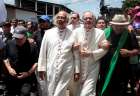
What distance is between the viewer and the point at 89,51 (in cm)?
838

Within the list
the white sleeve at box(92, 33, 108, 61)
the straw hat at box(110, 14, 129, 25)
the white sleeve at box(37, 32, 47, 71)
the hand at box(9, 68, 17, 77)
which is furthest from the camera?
the hand at box(9, 68, 17, 77)

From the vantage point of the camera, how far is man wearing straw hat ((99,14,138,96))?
8391 mm

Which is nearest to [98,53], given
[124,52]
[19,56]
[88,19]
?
[124,52]

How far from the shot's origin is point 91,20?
8367 millimetres

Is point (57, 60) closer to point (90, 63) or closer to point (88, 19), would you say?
point (90, 63)

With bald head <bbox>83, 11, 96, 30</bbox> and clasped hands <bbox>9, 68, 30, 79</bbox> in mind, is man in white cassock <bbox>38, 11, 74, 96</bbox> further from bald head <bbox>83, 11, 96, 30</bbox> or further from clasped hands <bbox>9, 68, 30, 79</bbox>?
clasped hands <bbox>9, 68, 30, 79</bbox>

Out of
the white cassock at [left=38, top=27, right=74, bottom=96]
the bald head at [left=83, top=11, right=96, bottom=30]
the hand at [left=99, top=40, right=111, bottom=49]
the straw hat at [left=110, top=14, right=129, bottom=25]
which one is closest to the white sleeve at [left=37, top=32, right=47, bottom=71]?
the white cassock at [left=38, top=27, right=74, bottom=96]

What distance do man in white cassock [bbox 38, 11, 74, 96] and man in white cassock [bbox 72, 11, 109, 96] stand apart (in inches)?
7.9

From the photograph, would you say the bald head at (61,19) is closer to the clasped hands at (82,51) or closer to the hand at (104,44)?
the clasped hands at (82,51)

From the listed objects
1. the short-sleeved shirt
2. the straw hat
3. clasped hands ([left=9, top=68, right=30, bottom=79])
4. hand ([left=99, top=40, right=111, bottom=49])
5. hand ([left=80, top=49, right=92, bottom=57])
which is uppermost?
the straw hat

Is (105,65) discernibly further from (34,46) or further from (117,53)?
(34,46)

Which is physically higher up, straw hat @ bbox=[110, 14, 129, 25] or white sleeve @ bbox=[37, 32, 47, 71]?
straw hat @ bbox=[110, 14, 129, 25]

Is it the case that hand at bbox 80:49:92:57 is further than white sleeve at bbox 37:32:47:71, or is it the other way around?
white sleeve at bbox 37:32:47:71

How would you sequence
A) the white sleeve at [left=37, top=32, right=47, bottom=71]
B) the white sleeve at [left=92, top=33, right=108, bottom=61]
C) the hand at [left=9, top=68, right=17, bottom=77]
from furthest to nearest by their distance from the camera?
1. the hand at [left=9, top=68, right=17, bottom=77]
2. the white sleeve at [left=37, top=32, right=47, bottom=71]
3. the white sleeve at [left=92, top=33, right=108, bottom=61]
